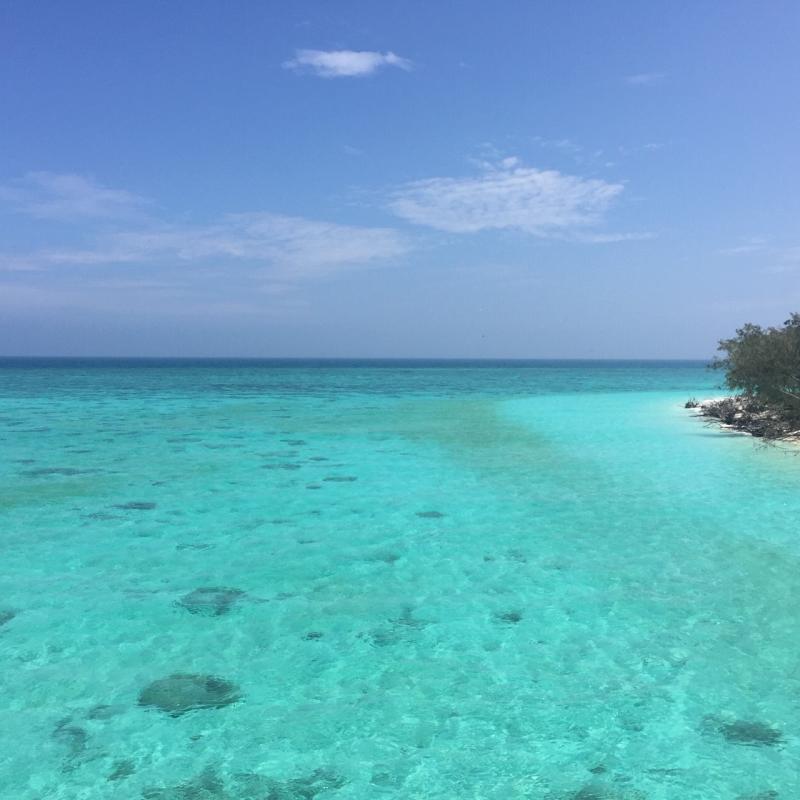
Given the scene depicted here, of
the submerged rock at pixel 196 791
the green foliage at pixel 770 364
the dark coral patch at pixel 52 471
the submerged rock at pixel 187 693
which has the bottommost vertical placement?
the submerged rock at pixel 196 791

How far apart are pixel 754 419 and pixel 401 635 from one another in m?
25.1

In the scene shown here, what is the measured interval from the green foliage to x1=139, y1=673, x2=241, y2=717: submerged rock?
77.8ft

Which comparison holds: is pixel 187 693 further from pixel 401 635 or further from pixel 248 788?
pixel 401 635

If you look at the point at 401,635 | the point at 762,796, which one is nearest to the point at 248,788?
the point at 401,635

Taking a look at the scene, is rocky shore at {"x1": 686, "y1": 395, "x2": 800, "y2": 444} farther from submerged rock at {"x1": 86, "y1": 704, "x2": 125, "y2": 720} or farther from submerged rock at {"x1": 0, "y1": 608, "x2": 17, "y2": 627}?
submerged rock at {"x1": 0, "y1": 608, "x2": 17, "y2": 627}

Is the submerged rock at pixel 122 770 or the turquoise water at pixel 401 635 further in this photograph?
the turquoise water at pixel 401 635

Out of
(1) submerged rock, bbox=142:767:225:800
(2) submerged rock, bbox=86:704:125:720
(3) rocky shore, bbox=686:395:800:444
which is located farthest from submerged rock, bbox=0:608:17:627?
(3) rocky shore, bbox=686:395:800:444

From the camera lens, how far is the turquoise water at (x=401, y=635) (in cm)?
555

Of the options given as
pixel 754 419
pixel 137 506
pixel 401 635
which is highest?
pixel 754 419

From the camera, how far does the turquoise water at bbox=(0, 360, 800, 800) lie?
218 inches

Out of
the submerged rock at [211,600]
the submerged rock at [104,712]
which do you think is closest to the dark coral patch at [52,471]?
the submerged rock at [211,600]

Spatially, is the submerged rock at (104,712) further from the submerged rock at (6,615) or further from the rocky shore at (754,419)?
the rocky shore at (754,419)

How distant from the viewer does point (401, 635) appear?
8.02 metres

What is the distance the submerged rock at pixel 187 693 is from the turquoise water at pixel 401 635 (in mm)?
29
